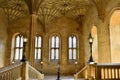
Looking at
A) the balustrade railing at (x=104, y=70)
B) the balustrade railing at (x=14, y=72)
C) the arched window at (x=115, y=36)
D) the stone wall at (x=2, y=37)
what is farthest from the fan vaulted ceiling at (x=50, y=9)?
the balustrade railing at (x=104, y=70)

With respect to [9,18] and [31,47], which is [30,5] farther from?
[9,18]

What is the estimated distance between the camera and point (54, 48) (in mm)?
20328

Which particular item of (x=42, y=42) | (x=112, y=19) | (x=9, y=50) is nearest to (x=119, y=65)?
(x=112, y=19)

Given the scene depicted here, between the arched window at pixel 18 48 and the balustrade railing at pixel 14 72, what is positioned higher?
the arched window at pixel 18 48

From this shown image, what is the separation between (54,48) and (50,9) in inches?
175

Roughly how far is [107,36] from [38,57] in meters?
9.29

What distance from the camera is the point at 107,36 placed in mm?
13477

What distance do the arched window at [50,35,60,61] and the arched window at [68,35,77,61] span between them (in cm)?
138

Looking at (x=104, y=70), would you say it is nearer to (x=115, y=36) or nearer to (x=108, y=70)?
(x=108, y=70)

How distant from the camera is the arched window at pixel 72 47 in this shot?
20016 millimetres

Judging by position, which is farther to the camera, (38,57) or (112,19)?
(38,57)

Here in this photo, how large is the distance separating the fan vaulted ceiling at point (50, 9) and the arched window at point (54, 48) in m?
2.17

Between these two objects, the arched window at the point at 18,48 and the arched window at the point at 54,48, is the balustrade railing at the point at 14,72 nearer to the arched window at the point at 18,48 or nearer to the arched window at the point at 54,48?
the arched window at the point at 54,48

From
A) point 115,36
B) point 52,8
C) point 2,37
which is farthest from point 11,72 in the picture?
point 52,8
